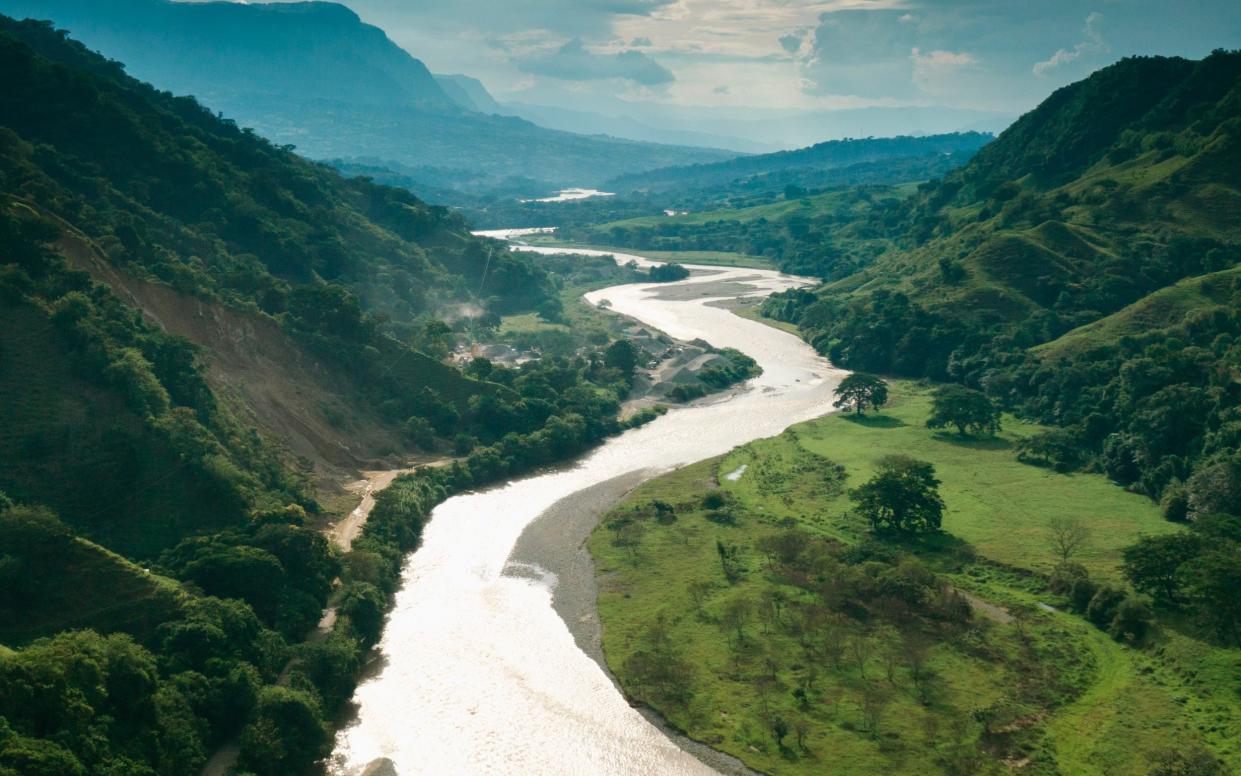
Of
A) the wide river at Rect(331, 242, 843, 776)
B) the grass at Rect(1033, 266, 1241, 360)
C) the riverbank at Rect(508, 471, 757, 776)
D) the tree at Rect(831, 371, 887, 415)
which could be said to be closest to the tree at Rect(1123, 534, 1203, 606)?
the riverbank at Rect(508, 471, 757, 776)

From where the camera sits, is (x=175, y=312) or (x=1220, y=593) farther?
(x=175, y=312)

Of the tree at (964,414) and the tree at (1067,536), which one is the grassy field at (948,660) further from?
the tree at (964,414)

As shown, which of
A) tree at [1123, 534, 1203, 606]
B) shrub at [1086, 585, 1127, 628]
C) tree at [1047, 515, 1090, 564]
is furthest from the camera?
tree at [1047, 515, 1090, 564]

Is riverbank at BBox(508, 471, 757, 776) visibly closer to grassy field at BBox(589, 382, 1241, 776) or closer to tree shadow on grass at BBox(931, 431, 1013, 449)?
grassy field at BBox(589, 382, 1241, 776)

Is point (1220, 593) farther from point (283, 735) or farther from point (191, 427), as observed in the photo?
point (191, 427)

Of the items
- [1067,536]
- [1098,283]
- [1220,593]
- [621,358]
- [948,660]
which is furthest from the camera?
[1098,283]

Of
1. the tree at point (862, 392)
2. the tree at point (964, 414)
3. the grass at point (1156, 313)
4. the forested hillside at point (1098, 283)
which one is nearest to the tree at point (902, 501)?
the forested hillside at point (1098, 283)

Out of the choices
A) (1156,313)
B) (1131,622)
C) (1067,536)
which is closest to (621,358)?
(1156,313)
